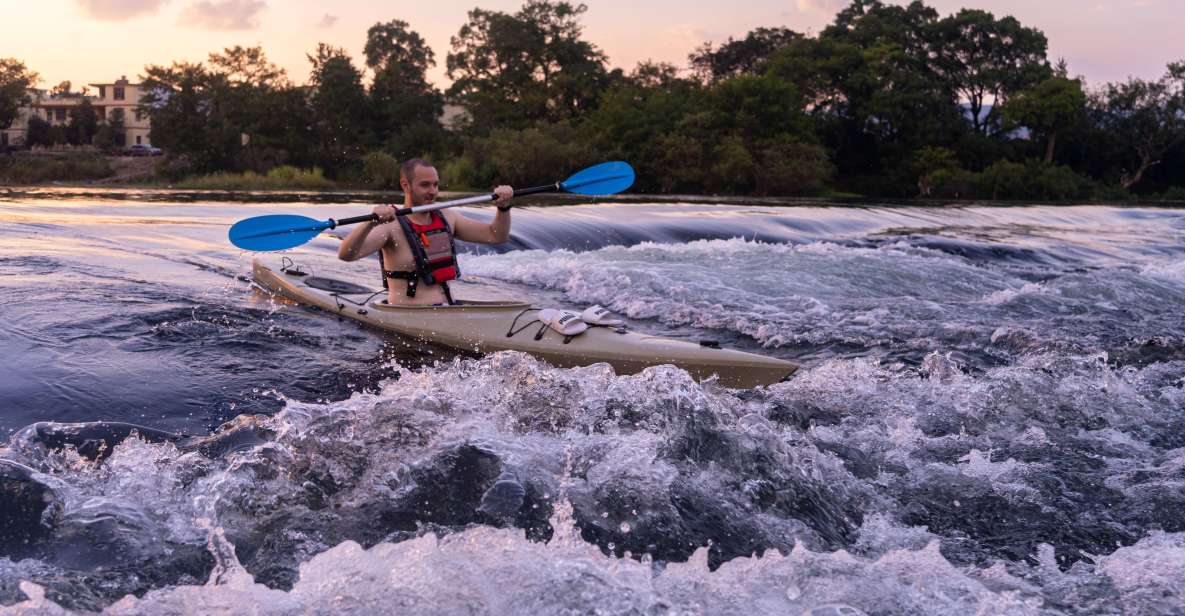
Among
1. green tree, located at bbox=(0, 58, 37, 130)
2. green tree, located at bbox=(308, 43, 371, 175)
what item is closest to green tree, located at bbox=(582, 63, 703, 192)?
green tree, located at bbox=(308, 43, 371, 175)

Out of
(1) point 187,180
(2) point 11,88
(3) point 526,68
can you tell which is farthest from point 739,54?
(2) point 11,88

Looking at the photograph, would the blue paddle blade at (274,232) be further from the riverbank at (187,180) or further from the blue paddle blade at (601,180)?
the riverbank at (187,180)

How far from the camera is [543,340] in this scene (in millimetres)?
4609

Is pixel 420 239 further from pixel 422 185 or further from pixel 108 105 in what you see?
pixel 108 105

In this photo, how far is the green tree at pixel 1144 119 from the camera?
1476 inches

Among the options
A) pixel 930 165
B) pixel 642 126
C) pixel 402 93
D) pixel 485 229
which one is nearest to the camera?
pixel 485 229

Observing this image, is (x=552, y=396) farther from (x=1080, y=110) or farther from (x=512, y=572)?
(x=1080, y=110)

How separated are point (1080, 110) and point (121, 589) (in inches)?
1629

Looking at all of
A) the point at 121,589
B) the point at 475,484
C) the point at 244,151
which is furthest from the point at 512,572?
the point at 244,151

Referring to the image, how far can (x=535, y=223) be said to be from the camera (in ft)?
44.8

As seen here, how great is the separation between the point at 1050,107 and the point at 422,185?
122ft

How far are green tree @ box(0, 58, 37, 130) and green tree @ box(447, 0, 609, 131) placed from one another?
22843mm

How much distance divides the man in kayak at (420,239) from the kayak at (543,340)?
0.50 ft

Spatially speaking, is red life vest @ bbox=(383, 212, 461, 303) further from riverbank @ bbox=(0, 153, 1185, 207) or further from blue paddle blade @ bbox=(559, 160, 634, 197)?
riverbank @ bbox=(0, 153, 1185, 207)
